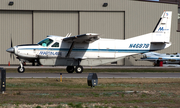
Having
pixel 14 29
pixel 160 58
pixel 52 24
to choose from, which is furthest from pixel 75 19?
pixel 160 58

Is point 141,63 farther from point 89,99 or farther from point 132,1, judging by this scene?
point 89,99

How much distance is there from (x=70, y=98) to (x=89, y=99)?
0.86 m

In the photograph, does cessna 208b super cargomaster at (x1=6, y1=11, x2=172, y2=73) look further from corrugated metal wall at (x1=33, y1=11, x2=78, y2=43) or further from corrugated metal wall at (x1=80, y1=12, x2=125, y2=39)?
corrugated metal wall at (x1=33, y1=11, x2=78, y2=43)

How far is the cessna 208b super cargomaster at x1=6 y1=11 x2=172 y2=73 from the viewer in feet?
90.1

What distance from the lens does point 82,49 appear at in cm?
2842

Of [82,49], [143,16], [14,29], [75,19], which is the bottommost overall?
[82,49]

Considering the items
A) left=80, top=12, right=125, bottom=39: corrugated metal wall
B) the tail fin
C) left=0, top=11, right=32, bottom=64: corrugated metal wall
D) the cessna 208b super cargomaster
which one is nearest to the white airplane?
left=80, top=12, right=125, bottom=39: corrugated metal wall

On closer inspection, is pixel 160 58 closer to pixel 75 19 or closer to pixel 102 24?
pixel 102 24

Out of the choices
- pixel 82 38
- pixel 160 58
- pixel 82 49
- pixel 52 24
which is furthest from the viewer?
pixel 52 24

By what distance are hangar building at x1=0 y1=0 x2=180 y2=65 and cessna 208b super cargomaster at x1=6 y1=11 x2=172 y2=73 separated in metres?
20.9

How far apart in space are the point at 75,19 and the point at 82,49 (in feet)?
74.1

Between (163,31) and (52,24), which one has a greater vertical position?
(52,24)

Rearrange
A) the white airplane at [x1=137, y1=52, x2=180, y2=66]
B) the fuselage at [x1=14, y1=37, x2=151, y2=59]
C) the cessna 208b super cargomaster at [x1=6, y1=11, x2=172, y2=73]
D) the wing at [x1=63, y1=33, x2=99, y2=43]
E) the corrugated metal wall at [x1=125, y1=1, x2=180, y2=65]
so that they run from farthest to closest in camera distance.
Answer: the corrugated metal wall at [x1=125, y1=1, x2=180, y2=65] < the white airplane at [x1=137, y1=52, x2=180, y2=66] < the fuselage at [x1=14, y1=37, x2=151, y2=59] < the cessna 208b super cargomaster at [x1=6, y1=11, x2=172, y2=73] < the wing at [x1=63, y1=33, x2=99, y2=43]

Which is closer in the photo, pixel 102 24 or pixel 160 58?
pixel 160 58
